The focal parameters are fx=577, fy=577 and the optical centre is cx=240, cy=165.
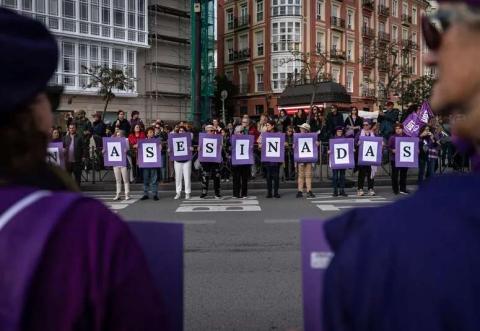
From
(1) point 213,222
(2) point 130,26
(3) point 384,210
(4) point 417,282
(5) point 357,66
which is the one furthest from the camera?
(5) point 357,66

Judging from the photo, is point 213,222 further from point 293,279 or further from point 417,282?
point 417,282

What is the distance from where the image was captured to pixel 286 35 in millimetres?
58219

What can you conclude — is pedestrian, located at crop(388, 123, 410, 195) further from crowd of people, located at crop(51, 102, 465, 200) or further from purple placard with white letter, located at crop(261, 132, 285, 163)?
purple placard with white letter, located at crop(261, 132, 285, 163)

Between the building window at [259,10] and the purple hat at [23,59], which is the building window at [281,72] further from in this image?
the purple hat at [23,59]

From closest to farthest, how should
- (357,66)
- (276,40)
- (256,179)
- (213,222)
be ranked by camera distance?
1. (213,222)
2. (256,179)
3. (276,40)
4. (357,66)

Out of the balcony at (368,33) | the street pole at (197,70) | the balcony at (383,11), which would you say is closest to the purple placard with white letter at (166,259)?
the street pole at (197,70)

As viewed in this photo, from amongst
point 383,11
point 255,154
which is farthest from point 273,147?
point 383,11

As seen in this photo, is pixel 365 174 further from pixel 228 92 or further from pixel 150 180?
pixel 228 92

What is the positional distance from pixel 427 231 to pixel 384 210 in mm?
106

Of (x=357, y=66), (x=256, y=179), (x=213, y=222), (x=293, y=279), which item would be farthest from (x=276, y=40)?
(x=293, y=279)

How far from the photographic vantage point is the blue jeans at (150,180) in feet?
45.8

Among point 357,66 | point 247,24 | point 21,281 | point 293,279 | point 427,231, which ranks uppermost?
point 247,24

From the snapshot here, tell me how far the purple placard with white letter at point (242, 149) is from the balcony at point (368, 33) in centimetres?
5407

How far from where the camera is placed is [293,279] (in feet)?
19.7
